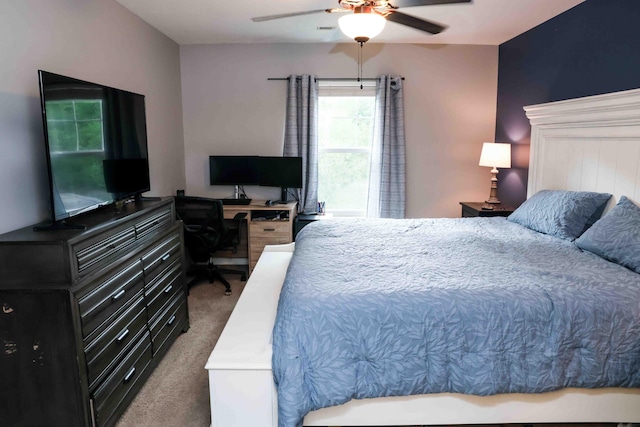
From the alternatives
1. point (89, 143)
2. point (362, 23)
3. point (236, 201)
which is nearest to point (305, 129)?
point (236, 201)

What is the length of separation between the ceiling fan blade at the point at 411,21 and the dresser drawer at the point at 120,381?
95.3 inches

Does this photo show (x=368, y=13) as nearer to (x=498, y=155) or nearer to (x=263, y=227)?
(x=498, y=155)

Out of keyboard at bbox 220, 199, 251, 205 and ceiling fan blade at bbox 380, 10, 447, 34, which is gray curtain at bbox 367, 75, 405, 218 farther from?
ceiling fan blade at bbox 380, 10, 447, 34

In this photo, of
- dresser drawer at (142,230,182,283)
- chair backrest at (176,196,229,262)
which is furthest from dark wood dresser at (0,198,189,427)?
chair backrest at (176,196,229,262)

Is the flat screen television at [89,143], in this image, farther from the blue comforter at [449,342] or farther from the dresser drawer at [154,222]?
the blue comforter at [449,342]

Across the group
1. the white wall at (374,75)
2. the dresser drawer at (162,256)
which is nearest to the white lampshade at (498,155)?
the white wall at (374,75)

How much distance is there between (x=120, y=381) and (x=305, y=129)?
310 centimetres

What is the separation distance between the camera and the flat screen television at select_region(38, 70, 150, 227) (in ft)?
6.21

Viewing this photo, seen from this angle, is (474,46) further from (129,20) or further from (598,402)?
(598,402)

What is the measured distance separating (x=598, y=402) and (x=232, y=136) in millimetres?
3947

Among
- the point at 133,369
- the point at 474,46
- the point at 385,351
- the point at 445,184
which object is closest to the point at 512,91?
the point at 474,46

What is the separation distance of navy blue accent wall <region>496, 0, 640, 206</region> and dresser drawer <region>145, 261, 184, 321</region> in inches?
127

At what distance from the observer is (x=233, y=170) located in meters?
4.54

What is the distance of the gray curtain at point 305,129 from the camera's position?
14.6 feet
